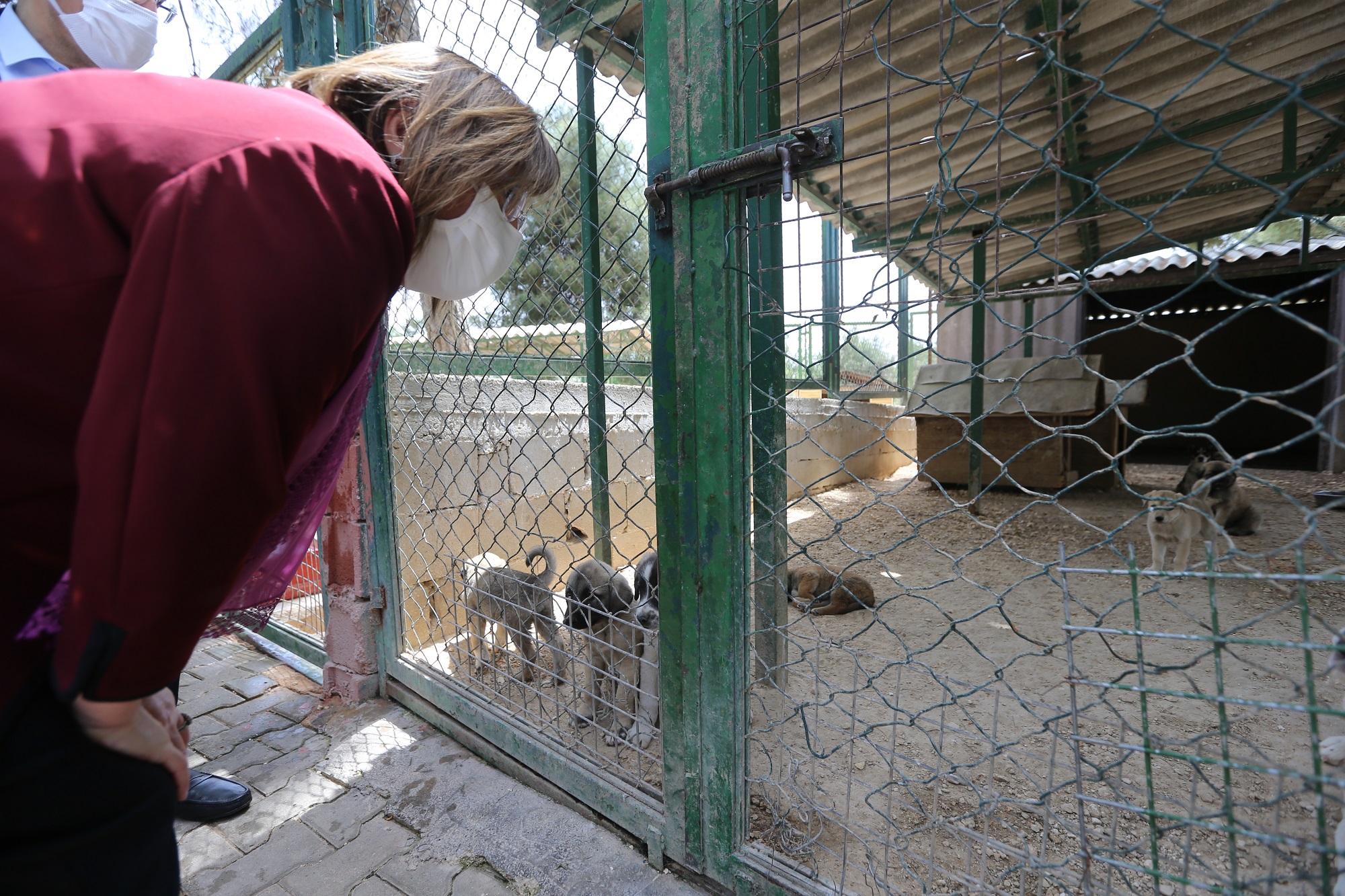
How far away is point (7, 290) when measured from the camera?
69cm

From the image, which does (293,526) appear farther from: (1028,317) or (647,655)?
(1028,317)

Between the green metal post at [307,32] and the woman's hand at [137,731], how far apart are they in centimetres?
274

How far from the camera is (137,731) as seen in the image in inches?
32.1

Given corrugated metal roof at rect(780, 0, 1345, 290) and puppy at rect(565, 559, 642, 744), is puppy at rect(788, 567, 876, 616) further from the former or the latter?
corrugated metal roof at rect(780, 0, 1345, 290)

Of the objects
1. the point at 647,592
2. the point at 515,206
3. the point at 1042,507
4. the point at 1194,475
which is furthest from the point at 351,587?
the point at 1194,475

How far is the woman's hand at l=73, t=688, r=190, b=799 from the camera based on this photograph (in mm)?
771

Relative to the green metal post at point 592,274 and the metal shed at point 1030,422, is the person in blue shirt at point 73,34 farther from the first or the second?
the metal shed at point 1030,422

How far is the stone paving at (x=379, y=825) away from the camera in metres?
1.86

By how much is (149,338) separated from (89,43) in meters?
2.51

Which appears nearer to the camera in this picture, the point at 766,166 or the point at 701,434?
the point at 766,166

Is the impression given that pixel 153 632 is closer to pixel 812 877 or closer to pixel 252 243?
pixel 252 243

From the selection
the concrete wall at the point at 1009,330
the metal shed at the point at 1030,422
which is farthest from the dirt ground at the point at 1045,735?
the concrete wall at the point at 1009,330

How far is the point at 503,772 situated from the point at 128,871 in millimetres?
1702

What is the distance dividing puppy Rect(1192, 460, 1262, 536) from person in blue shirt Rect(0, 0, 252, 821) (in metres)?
6.66
